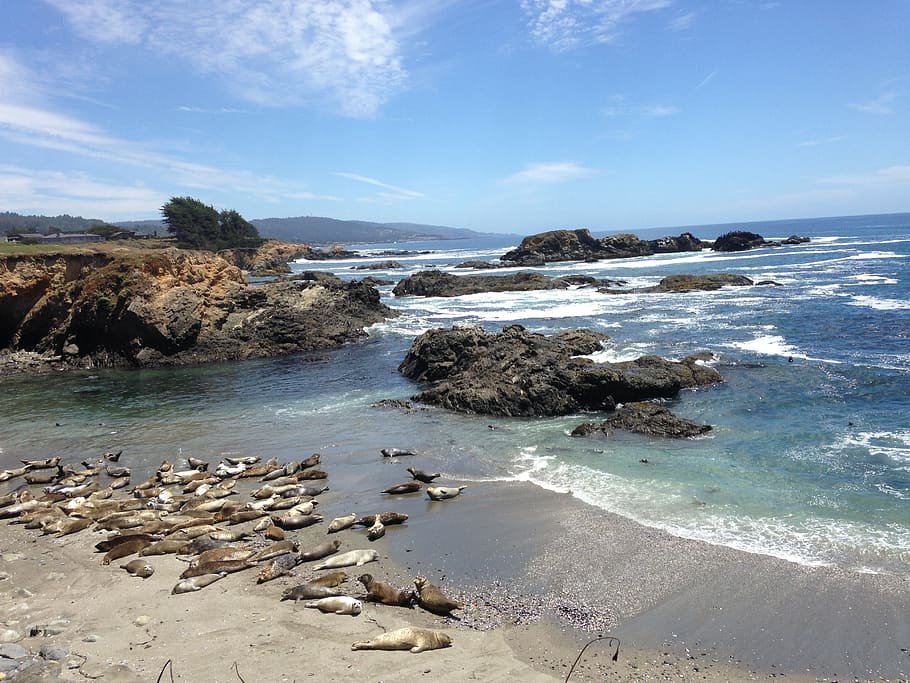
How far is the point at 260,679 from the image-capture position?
6203 mm

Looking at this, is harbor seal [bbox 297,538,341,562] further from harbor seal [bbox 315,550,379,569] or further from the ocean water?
the ocean water

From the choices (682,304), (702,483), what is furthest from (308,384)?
(682,304)

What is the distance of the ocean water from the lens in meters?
10.5

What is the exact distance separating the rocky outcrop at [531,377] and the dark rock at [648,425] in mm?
1699

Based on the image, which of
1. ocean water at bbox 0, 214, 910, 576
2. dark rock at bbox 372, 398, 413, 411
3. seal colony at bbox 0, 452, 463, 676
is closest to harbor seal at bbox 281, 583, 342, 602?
seal colony at bbox 0, 452, 463, 676

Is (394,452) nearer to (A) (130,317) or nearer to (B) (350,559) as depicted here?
(B) (350,559)

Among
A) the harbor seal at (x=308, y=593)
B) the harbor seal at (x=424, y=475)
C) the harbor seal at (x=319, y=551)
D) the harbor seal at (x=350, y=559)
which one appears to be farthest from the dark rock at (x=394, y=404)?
the harbor seal at (x=308, y=593)

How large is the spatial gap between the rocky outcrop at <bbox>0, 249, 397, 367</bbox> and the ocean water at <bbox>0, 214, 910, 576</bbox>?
2168 millimetres

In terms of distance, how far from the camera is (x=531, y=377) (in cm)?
1841

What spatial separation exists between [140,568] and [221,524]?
194 cm

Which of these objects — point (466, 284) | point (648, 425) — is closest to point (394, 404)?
point (648, 425)

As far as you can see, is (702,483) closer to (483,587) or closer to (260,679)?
(483,587)

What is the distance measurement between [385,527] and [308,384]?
13478 millimetres

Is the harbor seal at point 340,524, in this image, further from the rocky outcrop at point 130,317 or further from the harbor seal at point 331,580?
the rocky outcrop at point 130,317
